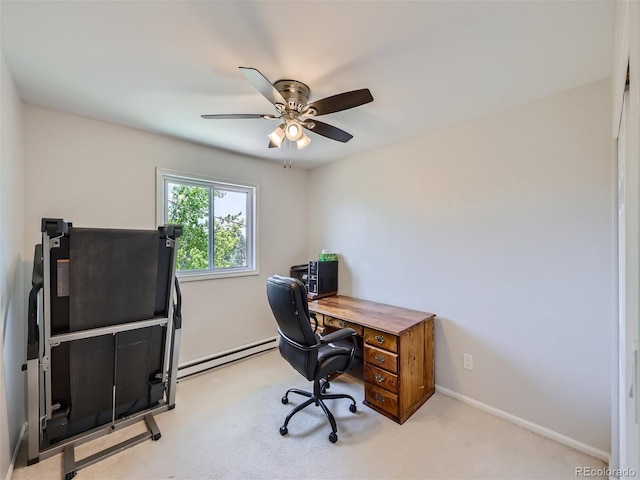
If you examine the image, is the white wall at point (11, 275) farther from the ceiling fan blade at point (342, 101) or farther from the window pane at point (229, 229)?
the ceiling fan blade at point (342, 101)

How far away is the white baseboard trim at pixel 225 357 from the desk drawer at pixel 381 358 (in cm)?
159

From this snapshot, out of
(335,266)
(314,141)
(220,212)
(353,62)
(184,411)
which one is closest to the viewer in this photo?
(353,62)

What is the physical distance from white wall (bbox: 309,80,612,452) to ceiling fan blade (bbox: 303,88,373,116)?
1308 millimetres

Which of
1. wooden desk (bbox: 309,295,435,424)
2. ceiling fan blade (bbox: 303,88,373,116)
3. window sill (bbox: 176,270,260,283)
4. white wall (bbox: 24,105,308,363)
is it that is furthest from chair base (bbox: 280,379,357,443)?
ceiling fan blade (bbox: 303,88,373,116)

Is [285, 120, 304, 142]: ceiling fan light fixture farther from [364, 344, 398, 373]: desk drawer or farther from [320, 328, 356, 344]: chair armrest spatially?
[364, 344, 398, 373]: desk drawer

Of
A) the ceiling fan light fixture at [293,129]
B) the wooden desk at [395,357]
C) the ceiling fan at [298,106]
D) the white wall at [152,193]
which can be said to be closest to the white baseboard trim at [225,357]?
the white wall at [152,193]

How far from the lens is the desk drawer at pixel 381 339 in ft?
7.08

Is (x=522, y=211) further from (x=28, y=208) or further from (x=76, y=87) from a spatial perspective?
(x=28, y=208)

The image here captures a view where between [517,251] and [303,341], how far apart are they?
177 centimetres

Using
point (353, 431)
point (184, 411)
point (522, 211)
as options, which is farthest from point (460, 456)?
point (184, 411)

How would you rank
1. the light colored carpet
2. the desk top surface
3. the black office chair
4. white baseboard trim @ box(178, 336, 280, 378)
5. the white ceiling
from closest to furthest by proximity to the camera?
the white ceiling → the light colored carpet → the black office chair → the desk top surface → white baseboard trim @ box(178, 336, 280, 378)

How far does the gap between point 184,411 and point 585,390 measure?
2.97m

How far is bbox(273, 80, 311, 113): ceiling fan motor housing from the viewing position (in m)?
1.71

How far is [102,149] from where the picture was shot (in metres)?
2.36
